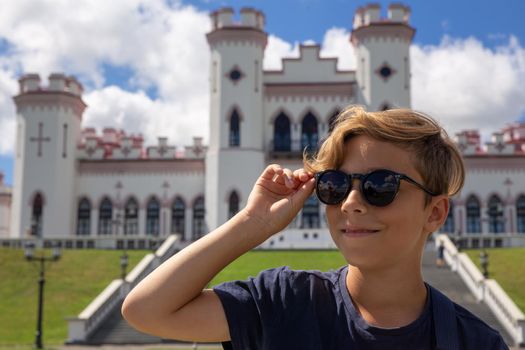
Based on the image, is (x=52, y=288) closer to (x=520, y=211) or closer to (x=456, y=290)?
(x=456, y=290)

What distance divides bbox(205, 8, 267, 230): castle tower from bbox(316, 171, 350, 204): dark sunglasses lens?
103 feet

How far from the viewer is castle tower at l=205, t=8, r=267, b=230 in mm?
33562

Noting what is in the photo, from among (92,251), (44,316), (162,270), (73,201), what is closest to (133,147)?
(73,201)

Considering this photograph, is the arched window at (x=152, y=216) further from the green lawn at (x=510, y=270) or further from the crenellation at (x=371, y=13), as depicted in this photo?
the green lawn at (x=510, y=270)

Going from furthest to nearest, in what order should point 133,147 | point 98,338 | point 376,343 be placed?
1. point 133,147
2. point 98,338
3. point 376,343

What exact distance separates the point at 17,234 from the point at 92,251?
10.5 metres

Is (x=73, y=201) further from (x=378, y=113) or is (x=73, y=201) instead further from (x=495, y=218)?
(x=378, y=113)

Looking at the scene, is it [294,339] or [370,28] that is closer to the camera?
[294,339]

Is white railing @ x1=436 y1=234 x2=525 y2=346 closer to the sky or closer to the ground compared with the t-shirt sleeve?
closer to the ground

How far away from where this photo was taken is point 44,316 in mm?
18141

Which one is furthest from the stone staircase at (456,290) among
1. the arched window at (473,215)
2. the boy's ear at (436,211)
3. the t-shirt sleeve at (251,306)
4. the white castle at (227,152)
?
the t-shirt sleeve at (251,306)

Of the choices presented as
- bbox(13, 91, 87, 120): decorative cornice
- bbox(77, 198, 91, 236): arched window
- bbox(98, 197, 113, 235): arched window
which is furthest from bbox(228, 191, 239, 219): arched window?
bbox(13, 91, 87, 120): decorative cornice

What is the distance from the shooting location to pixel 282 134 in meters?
35.6

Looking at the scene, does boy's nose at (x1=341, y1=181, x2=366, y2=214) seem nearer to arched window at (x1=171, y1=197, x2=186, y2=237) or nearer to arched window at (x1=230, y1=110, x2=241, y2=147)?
arched window at (x1=230, y1=110, x2=241, y2=147)
